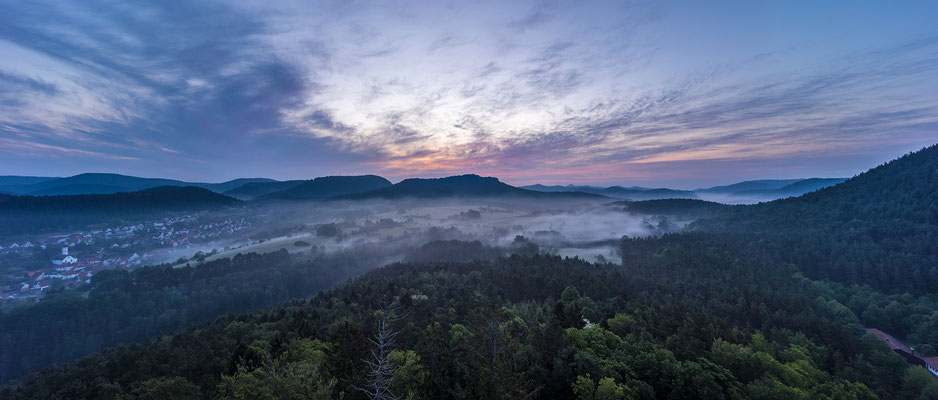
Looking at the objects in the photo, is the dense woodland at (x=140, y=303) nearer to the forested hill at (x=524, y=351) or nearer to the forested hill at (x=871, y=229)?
the forested hill at (x=524, y=351)

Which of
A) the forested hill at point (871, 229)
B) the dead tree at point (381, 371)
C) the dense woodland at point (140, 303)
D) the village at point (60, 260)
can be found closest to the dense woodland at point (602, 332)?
the dead tree at point (381, 371)

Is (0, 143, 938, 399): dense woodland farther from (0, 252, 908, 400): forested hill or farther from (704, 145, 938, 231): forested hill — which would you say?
(704, 145, 938, 231): forested hill

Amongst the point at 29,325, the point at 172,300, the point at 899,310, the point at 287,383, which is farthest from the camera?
the point at 172,300

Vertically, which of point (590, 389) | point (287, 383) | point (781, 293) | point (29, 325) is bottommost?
point (29, 325)

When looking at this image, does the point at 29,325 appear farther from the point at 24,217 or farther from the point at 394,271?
the point at 24,217

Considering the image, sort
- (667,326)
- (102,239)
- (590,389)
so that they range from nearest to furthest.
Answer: (590,389) → (667,326) → (102,239)

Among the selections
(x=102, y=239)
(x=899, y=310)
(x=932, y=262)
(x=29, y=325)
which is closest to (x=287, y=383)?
(x=899, y=310)
